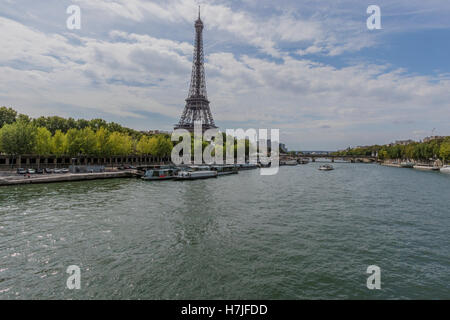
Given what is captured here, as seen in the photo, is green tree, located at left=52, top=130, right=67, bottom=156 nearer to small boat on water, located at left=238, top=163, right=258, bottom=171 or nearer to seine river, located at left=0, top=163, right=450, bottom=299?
seine river, located at left=0, top=163, right=450, bottom=299

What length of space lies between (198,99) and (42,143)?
59727 millimetres

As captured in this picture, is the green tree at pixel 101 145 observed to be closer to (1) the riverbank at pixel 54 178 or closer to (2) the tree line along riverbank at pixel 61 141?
(2) the tree line along riverbank at pixel 61 141

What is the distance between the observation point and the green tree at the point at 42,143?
50125mm

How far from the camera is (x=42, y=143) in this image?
50.3 m

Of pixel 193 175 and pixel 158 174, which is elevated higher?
pixel 158 174

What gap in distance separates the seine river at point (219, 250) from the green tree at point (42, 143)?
31.0 m

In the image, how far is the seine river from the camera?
9.68 m

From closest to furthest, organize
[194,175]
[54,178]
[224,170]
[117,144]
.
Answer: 1. [54,178]
2. [194,175]
3. [117,144]
4. [224,170]

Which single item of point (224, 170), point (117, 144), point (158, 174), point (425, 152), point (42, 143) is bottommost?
point (224, 170)

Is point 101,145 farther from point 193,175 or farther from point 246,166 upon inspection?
point 246,166

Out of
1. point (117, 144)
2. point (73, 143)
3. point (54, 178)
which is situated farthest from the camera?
point (117, 144)

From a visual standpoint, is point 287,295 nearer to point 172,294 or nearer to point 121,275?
point 172,294

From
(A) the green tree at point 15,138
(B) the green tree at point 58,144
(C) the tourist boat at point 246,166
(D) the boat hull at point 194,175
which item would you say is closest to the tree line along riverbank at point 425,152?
(C) the tourist boat at point 246,166

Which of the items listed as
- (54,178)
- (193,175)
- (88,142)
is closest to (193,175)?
(193,175)
